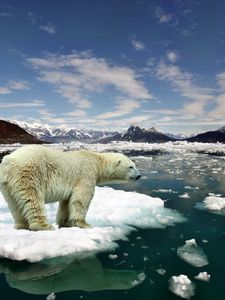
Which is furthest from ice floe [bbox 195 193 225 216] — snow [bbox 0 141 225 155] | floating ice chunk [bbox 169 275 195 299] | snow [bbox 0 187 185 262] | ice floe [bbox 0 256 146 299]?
snow [bbox 0 141 225 155]

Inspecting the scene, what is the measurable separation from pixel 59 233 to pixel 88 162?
5.37 feet

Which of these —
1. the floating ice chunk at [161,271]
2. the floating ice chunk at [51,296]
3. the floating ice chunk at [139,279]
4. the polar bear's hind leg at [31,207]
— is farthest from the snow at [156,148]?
the floating ice chunk at [51,296]

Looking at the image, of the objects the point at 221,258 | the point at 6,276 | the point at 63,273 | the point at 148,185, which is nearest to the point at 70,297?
the point at 63,273

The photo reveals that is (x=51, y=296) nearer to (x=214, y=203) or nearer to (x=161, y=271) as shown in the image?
(x=161, y=271)

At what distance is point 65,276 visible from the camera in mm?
4891

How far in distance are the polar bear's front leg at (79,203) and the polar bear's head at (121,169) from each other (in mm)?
1032

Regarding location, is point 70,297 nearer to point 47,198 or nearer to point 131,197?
point 47,198

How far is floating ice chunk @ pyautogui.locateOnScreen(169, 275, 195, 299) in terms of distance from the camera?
4570 mm

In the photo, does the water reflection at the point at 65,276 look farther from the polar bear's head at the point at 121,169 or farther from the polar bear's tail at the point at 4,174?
the polar bear's head at the point at 121,169

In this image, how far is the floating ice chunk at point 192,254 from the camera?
5.74m

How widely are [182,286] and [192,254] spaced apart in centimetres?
140

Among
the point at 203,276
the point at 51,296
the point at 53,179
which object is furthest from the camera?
the point at 53,179

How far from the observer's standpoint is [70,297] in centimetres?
430

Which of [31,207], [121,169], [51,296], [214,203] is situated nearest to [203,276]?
[51,296]
